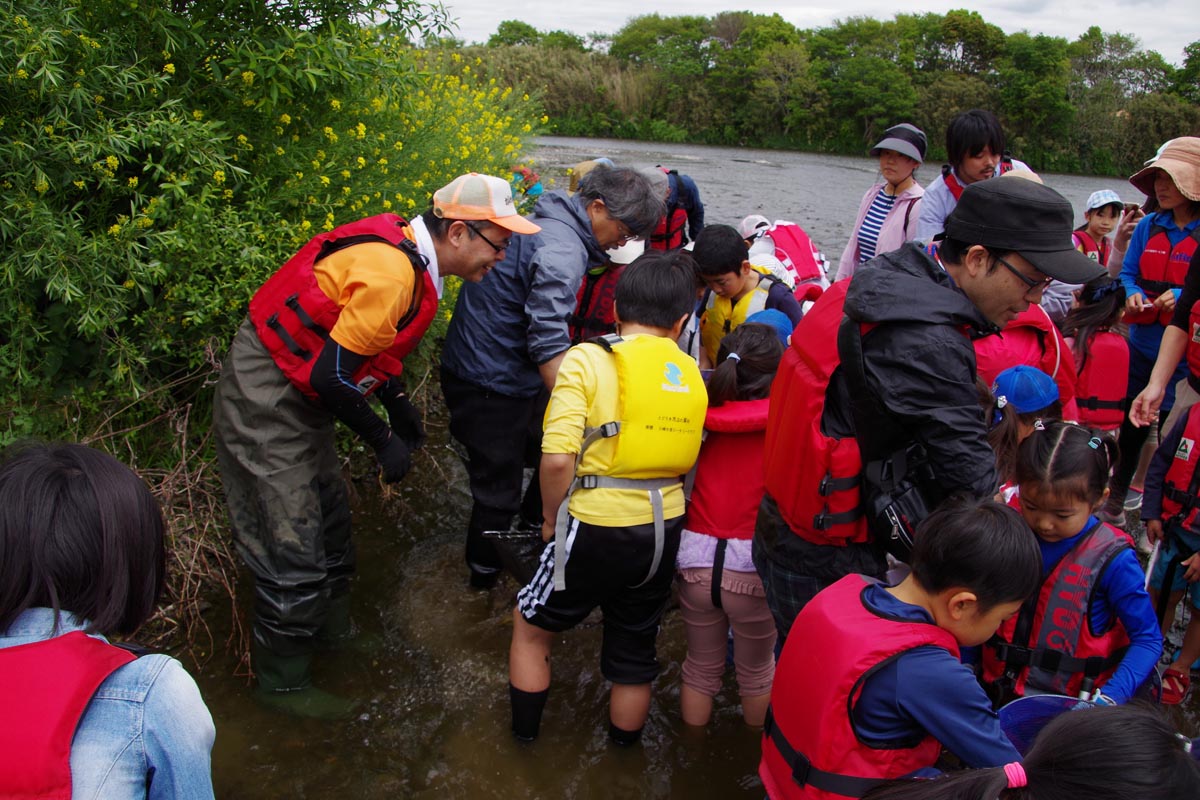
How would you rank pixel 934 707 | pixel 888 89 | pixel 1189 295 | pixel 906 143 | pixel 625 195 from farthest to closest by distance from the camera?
pixel 888 89 → pixel 906 143 → pixel 625 195 → pixel 1189 295 → pixel 934 707

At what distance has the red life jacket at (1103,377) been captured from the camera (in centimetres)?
469

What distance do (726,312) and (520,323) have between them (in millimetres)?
1265

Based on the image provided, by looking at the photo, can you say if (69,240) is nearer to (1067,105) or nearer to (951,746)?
(951,746)

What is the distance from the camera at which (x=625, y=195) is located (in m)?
3.68

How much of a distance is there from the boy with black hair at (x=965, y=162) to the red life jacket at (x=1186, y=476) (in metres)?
1.55

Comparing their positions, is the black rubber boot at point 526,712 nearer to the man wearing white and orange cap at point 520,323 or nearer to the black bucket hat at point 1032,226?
the man wearing white and orange cap at point 520,323

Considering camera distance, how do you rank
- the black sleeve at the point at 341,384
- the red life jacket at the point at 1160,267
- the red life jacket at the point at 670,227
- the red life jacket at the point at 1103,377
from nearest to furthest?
the black sleeve at the point at 341,384 < the red life jacket at the point at 1160,267 < the red life jacket at the point at 1103,377 < the red life jacket at the point at 670,227

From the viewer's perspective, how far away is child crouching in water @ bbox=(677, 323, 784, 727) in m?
2.99

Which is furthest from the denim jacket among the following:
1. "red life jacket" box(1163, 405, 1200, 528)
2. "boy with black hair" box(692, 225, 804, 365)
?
"red life jacket" box(1163, 405, 1200, 528)

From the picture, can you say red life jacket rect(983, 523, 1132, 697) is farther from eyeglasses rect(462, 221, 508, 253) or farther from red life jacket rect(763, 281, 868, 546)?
eyeglasses rect(462, 221, 508, 253)

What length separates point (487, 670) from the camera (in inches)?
143

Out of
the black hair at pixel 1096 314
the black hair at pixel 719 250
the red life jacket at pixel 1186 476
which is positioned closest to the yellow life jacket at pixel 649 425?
the black hair at pixel 719 250

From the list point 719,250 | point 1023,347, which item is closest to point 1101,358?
point 1023,347

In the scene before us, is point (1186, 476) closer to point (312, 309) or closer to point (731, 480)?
point (731, 480)
